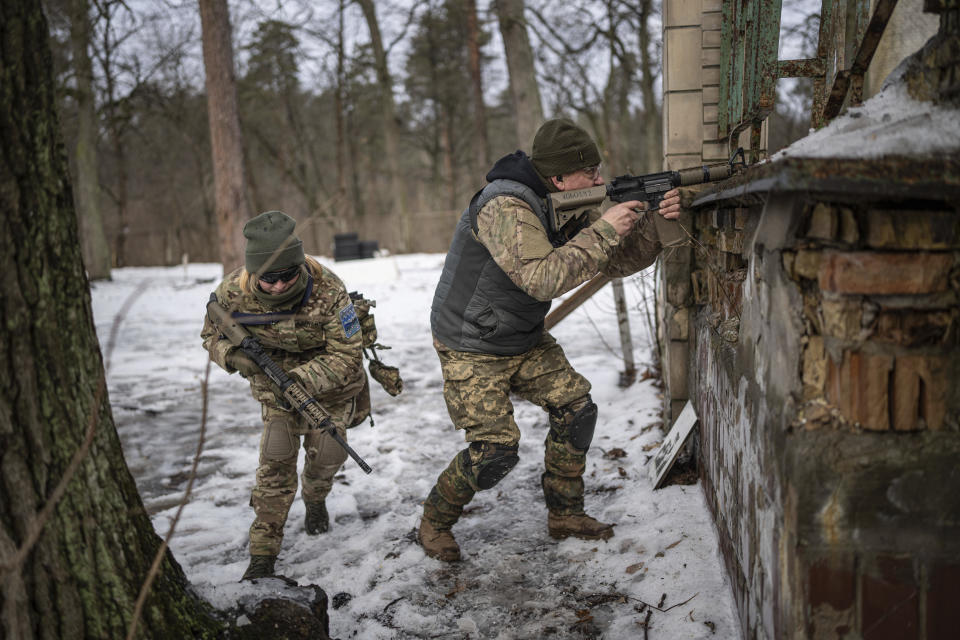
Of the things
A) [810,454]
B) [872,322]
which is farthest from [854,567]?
[872,322]

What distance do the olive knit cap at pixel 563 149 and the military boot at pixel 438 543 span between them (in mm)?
1705

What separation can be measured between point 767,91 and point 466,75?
2294 centimetres

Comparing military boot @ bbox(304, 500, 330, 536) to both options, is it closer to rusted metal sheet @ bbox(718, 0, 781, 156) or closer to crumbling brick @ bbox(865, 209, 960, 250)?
rusted metal sheet @ bbox(718, 0, 781, 156)

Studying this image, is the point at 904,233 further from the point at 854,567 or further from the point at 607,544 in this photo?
the point at 607,544

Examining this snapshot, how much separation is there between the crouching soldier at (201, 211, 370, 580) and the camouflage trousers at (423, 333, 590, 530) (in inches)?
20.2

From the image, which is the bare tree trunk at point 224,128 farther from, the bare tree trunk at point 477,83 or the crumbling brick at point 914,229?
the crumbling brick at point 914,229

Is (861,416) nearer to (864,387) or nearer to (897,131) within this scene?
(864,387)

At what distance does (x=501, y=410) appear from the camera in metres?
3.12

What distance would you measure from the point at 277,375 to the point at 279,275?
0.44 metres

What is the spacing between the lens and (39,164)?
1.82 m

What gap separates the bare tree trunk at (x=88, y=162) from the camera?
53.5ft

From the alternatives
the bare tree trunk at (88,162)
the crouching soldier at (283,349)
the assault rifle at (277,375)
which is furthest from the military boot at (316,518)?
the bare tree trunk at (88,162)

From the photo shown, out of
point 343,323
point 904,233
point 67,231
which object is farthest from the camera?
point 343,323

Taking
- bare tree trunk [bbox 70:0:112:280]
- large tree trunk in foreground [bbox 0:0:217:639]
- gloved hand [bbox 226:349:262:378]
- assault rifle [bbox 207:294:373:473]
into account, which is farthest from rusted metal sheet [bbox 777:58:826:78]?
bare tree trunk [bbox 70:0:112:280]
